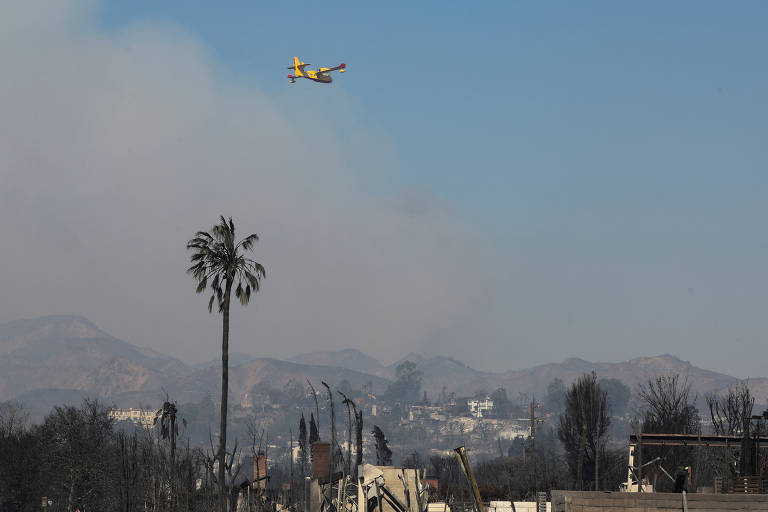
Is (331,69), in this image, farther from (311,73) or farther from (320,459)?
(320,459)

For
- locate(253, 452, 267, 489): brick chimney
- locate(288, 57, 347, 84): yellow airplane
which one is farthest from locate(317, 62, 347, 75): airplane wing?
locate(253, 452, 267, 489): brick chimney

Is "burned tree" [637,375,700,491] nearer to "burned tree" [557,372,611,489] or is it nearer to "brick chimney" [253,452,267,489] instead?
"burned tree" [557,372,611,489]

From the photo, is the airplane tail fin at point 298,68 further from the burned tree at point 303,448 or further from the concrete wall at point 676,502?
the concrete wall at point 676,502

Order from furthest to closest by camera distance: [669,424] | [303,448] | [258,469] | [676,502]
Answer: [669,424] → [303,448] → [258,469] → [676,502]

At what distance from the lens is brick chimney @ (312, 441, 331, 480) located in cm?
4850

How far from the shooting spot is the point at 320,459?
49.8m

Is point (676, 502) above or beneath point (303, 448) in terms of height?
beneath

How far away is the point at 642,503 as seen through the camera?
23656 mm

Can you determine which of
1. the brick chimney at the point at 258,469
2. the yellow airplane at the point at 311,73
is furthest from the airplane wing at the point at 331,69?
the brick chimney at the point at 258,469

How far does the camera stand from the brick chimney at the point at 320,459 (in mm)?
48500

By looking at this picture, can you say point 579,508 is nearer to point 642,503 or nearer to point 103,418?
point 642,503

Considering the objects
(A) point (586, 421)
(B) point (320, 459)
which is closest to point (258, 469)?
(B) point (320, 459)

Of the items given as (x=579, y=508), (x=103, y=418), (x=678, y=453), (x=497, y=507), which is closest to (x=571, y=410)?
(x=678, y=453)

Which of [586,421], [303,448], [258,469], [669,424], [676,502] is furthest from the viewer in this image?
[586,421]
